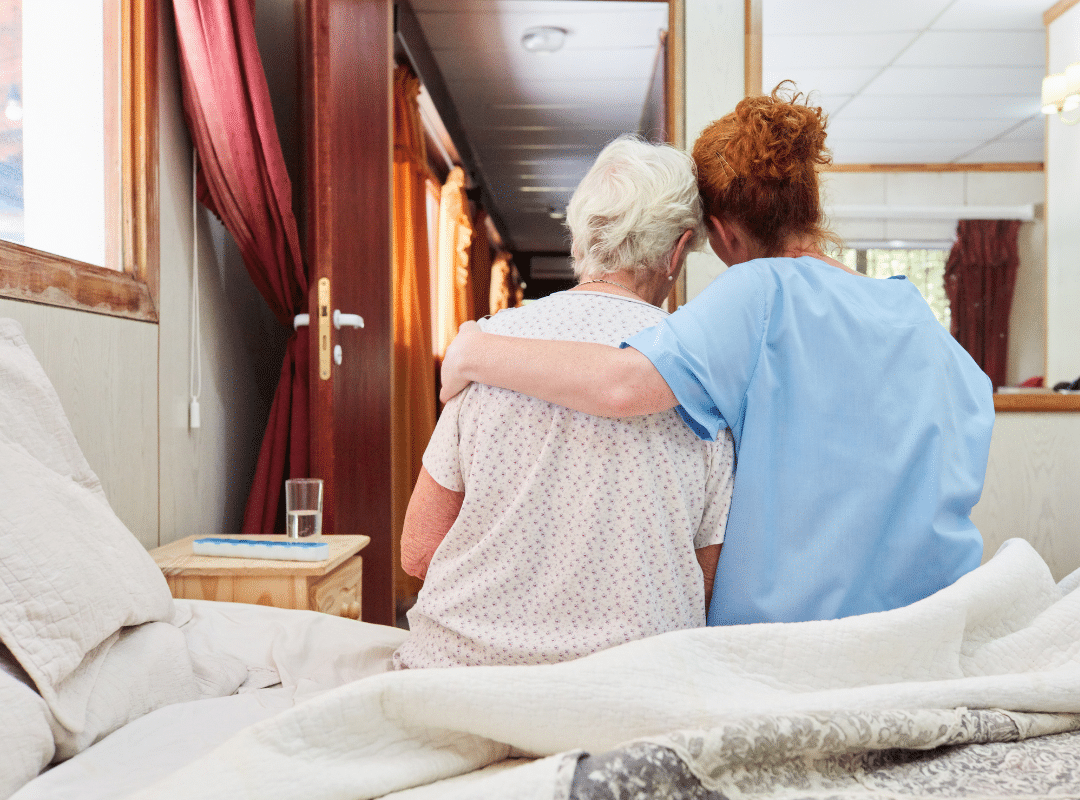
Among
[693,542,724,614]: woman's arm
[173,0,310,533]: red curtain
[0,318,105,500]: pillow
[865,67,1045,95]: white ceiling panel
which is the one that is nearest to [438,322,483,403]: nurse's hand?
[693,542,724,614]: woman's arm

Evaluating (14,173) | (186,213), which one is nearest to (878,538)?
(14,173)

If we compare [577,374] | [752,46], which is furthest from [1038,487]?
[577,374]

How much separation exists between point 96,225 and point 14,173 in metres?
0.26

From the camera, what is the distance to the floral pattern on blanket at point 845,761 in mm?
590

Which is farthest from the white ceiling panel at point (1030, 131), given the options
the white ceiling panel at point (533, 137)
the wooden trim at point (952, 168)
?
the white ceiling panel at point (533, 137)

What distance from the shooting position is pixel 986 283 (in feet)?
20.8

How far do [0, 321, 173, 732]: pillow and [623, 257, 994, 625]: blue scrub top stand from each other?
0.69 meters

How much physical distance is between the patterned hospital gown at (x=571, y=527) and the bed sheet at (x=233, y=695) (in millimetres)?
237

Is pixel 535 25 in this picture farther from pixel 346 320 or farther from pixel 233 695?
pixel 233 695

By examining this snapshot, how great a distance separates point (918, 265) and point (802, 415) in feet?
20.8

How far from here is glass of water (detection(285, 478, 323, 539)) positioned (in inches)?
72.1

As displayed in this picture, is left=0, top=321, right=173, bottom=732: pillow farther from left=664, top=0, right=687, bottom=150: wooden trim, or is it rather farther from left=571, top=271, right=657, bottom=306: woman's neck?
left=664, top=0, right=687, bottom=150: wooden trim

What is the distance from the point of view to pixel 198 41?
195 cm

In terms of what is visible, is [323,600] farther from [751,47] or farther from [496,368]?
[751,47]
